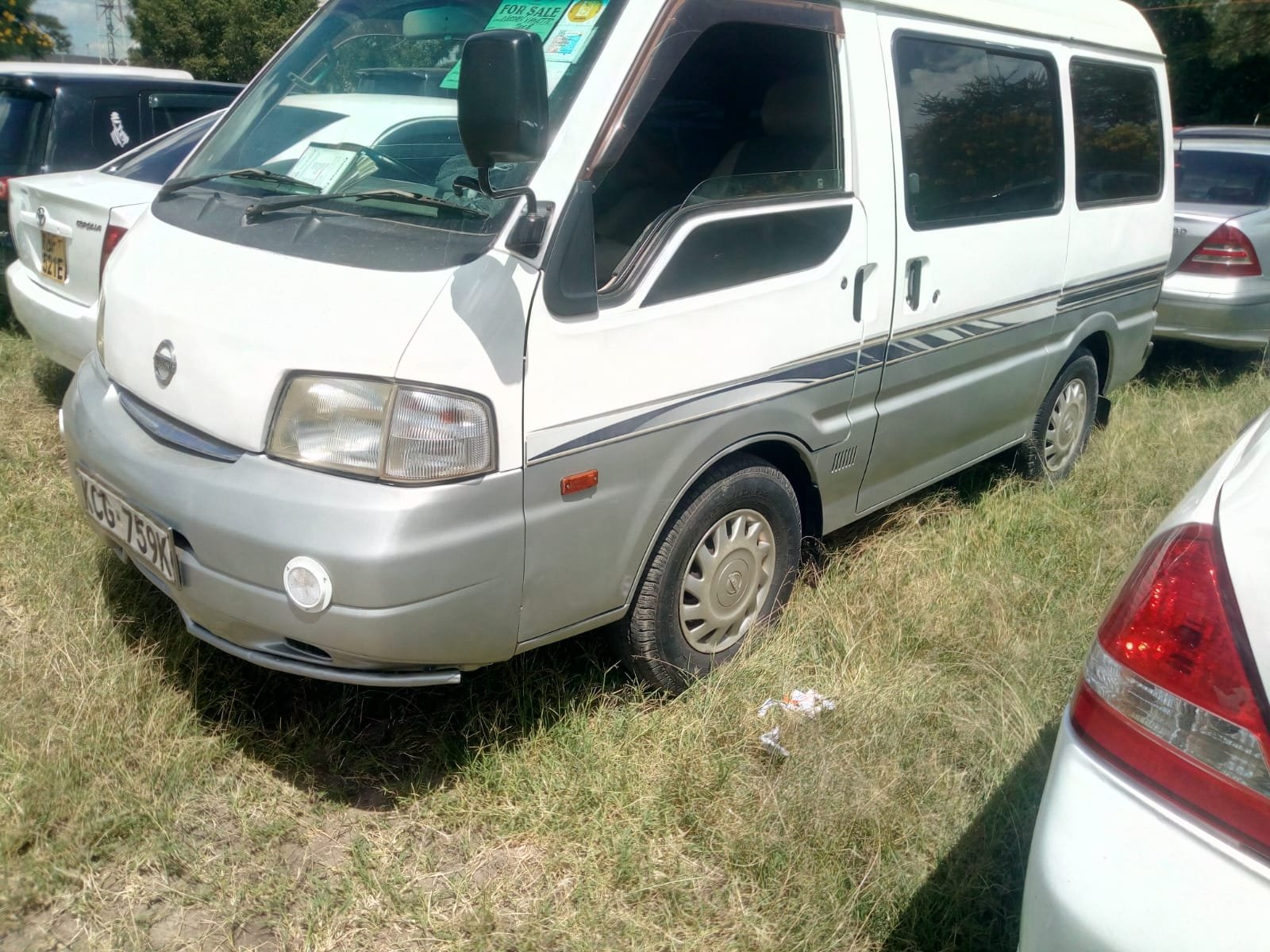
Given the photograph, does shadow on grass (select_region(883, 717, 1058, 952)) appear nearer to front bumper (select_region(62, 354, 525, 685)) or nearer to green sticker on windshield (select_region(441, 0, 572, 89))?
front bumper (select_region(62, 354, 525, 685))

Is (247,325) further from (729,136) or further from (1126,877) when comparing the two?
(1126,877)

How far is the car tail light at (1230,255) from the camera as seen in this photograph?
6.61 m

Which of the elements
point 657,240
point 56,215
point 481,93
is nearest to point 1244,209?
point 657,240

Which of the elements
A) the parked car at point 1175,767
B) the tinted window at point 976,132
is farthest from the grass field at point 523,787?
the tinted window at point 976,132

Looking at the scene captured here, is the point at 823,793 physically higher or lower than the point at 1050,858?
lower

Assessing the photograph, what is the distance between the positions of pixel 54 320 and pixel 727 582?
3167mm

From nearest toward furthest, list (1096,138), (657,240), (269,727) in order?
1. (657,240)
2. (269,727)
3. (1096,138)

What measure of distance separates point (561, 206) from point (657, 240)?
1.15 ft

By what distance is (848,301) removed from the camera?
337cm

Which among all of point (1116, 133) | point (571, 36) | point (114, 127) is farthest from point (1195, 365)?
point (114, 127)

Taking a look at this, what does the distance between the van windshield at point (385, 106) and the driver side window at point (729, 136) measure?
0.35 meters

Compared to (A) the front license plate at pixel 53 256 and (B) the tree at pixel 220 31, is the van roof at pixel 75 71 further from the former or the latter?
(B) the tree at pixel 220 31

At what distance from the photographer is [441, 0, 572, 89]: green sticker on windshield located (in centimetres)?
284

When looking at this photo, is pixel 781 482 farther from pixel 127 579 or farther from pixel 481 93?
pixel 127 579
